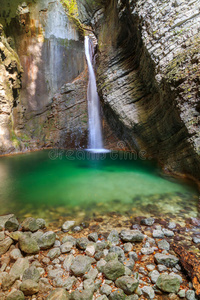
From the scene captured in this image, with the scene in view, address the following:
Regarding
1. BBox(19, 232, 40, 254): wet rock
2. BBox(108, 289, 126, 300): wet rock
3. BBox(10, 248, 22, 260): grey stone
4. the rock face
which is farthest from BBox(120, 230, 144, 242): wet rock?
the rock face

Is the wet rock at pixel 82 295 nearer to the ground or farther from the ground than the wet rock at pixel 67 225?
farther from the ground

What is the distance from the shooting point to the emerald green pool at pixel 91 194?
3955 mm

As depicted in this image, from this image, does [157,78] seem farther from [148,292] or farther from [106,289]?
[106,289]

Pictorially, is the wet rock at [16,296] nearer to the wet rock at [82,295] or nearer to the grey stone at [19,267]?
the grey stone at [19,267]

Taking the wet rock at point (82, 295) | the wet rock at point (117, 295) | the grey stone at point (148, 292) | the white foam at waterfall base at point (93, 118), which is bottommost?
the grey stone at point (148, 292)

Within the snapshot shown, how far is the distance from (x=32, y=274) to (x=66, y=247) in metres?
0.63

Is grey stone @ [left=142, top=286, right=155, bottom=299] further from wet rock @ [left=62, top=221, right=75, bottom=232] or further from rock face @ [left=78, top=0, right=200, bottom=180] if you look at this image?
rock face @ [left=78, top=0, right=200, bottom=180]

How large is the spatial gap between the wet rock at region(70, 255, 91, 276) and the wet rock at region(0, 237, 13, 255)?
1.12 metres

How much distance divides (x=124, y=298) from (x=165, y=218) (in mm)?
2107

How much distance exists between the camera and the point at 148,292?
1.84 meters

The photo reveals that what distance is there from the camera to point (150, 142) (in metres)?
9.22

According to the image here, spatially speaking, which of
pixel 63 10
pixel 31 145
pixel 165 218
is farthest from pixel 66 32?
pixel 165 218

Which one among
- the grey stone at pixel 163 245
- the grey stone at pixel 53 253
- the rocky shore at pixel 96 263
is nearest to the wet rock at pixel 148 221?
the rocky shore at pixel 96 263

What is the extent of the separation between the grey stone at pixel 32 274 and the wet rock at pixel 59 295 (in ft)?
1.04
